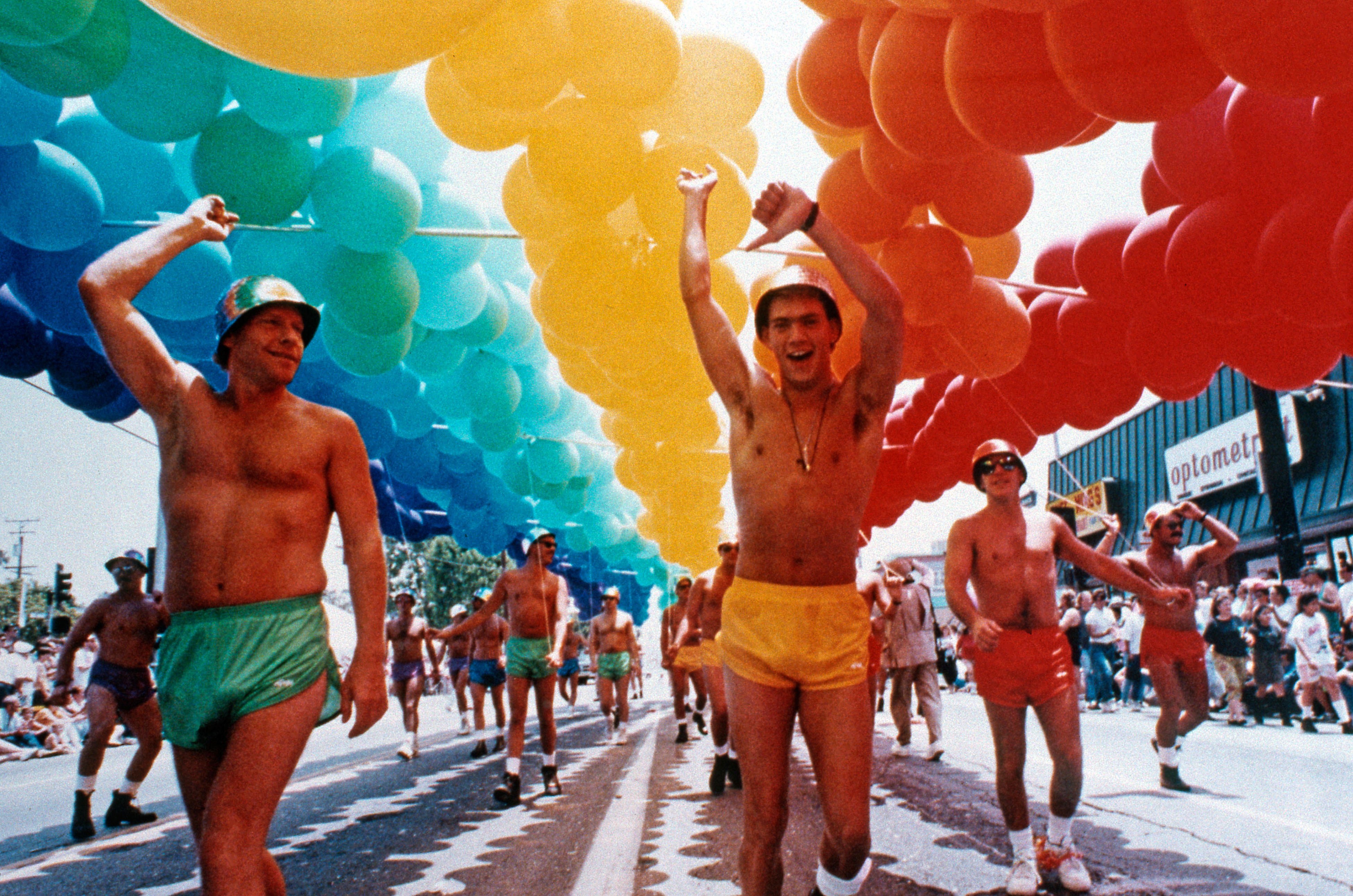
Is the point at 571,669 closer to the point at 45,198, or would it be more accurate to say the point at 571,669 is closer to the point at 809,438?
the point at 45,198

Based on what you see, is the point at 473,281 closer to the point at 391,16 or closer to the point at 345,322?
the point at 345,322

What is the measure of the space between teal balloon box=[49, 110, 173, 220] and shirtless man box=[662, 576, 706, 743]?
5.41 meters

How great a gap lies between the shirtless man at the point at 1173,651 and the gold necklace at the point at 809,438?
4415mm

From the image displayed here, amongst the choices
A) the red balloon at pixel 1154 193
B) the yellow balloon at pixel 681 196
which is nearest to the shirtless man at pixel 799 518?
the yellow balloon at pixel 681 196

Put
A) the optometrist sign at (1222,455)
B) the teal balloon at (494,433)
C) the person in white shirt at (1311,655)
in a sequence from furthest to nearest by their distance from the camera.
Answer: the optometrist sign at (1222,455) → the person in white shirt at (1311,655) → the teal balloon at (494,433)

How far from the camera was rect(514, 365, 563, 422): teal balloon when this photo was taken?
8.41 metres

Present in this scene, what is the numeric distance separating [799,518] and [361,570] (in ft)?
4.40

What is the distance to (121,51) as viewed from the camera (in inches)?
163

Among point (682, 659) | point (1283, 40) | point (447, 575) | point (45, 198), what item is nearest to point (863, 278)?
point (1283, 40)

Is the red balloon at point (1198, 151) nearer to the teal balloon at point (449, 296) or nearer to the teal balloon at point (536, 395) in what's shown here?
the teal balloon at point (449, 296)

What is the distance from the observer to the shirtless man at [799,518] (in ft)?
8.77

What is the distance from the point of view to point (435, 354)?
7125 mm

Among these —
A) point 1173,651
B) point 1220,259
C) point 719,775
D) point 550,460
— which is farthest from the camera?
point 550,460

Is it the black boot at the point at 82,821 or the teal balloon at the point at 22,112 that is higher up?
the teal balloon at the point at 22,112
